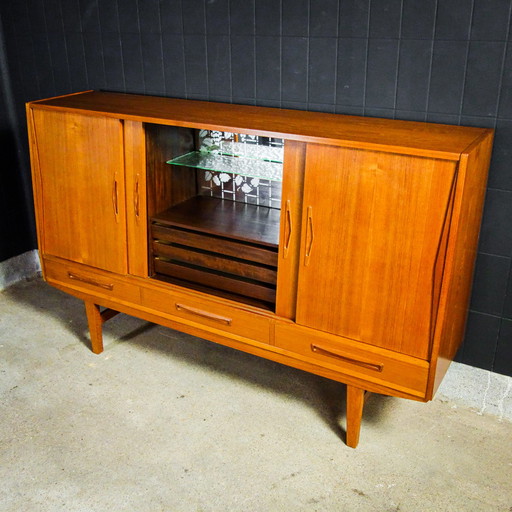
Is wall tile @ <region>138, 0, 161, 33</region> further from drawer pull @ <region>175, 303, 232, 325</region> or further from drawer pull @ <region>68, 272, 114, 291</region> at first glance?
drawer pull @ <region>175, 303, 232, 325</region>

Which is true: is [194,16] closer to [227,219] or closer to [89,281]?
[227,219]

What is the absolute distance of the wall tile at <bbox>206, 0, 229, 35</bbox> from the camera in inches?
103

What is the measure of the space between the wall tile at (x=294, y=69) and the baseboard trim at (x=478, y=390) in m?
1.32

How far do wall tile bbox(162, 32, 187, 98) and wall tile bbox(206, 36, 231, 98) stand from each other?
0.14 m

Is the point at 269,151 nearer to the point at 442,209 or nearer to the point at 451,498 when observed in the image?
the point at 442,209

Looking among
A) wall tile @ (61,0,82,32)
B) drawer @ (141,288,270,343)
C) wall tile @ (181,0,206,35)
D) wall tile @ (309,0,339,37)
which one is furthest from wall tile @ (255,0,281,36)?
drawer @ (141,288,270,343)

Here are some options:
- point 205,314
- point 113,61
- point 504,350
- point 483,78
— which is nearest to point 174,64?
point 113,61

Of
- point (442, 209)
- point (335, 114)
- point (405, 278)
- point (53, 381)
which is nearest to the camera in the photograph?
point (442, 209)

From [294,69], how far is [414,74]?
0.50 metres

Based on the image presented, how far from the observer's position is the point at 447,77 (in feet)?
7.34

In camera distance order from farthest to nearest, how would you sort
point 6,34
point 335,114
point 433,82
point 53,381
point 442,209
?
point 6,34
point 53,381
point 335,114
point 433,82
point 442,209

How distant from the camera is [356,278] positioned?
2.12 meters

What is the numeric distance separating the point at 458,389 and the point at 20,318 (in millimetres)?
2214

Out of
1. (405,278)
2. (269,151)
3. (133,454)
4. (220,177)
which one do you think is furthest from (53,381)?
(405,278)
